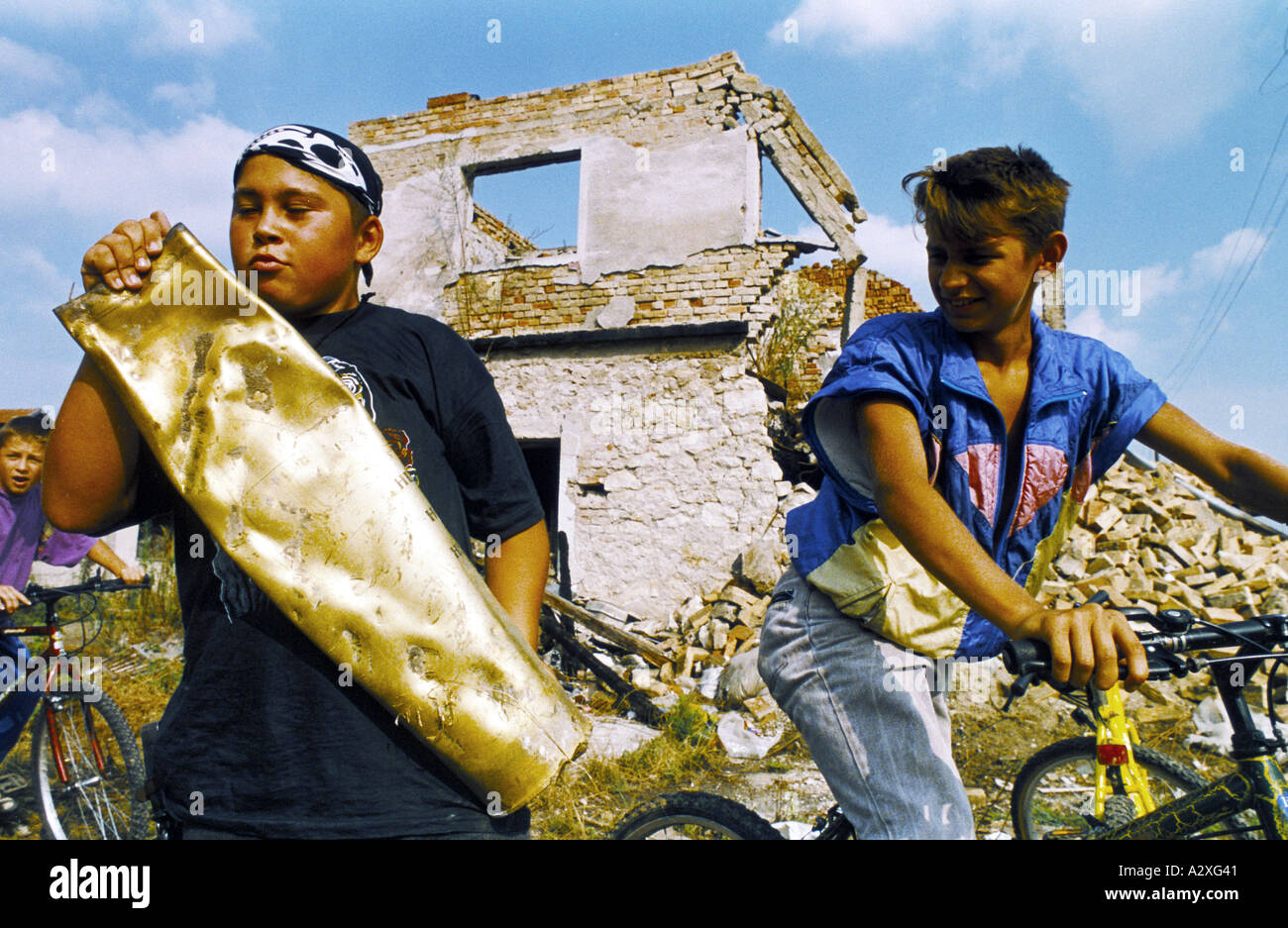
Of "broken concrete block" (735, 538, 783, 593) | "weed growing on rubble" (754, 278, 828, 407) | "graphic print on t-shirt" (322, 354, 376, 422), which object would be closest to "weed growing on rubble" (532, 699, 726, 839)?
"broken concrete block" (735, 538, 783, 593)

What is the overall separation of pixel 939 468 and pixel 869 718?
54cm

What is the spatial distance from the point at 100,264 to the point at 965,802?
1.82 meters

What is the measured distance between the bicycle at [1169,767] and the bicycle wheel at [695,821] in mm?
981

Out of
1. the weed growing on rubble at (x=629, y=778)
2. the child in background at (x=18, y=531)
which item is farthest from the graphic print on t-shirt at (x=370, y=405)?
the child in background at (x=18, y=531)

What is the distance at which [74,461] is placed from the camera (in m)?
1.25

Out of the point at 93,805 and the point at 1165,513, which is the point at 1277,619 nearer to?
Result: the point at 93,805

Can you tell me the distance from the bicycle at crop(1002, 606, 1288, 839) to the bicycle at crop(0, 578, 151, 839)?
398cm

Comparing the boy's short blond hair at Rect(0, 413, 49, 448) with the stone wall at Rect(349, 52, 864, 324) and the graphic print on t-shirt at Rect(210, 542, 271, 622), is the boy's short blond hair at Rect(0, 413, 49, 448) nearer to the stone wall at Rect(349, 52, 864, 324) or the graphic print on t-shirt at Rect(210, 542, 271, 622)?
the graphic print on t-shirt at Rect(210, 542, 271, 622)

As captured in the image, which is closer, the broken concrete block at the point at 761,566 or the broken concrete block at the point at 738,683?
the broken concrete block at the point at 738,683

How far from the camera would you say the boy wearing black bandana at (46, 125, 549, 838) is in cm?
121

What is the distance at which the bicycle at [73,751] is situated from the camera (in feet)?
12.3

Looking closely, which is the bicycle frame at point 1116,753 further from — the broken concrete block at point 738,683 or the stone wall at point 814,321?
the stone wall at point 814,321

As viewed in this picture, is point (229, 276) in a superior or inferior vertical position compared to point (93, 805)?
superior
